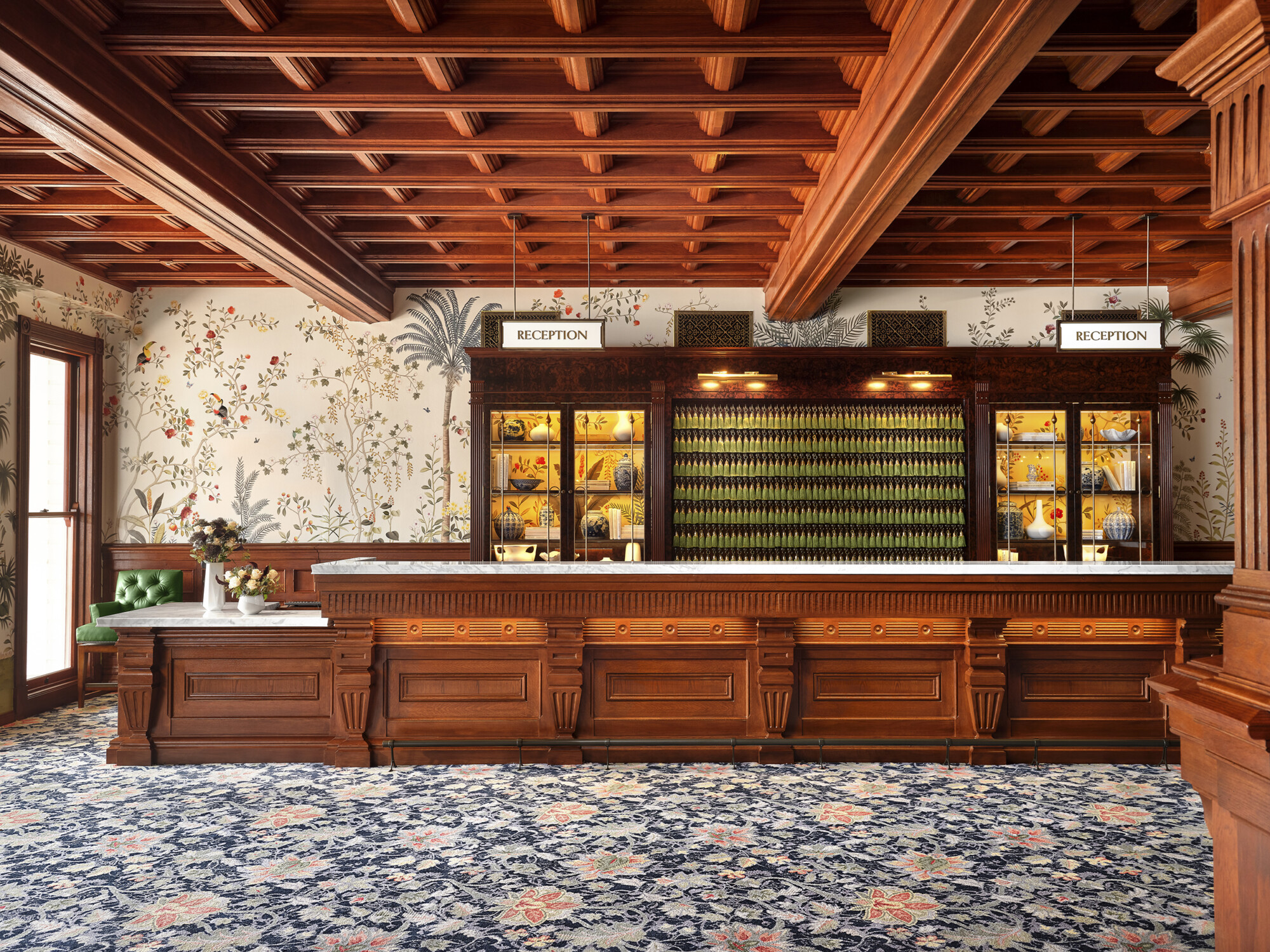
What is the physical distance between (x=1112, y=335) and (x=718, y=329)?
3.50 meters

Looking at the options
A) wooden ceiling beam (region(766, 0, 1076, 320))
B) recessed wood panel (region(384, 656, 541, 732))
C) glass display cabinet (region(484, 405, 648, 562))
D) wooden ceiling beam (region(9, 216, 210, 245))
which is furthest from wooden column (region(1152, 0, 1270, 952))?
wooden ceiling beam (region(9, 216, 210, 245))

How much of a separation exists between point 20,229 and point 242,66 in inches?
146

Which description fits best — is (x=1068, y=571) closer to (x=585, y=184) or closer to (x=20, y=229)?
(x=585, y=184)

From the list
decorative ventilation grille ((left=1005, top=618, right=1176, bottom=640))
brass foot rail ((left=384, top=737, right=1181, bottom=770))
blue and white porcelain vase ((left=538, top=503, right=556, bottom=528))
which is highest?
blue and white porcelain vase ((left=538, top=503, right=556, bottom=528))

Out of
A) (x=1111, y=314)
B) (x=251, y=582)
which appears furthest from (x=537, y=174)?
(x=1111, y=314)

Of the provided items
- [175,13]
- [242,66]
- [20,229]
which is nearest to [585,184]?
[242,66]

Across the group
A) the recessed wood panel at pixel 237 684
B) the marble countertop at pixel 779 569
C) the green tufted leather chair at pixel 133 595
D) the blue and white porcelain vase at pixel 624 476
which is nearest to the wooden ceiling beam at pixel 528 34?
the marble countertop at pixel 779 569

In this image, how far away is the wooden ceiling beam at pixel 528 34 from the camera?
11.4ft

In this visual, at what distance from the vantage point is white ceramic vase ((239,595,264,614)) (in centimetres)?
545

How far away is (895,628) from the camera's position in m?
5.23

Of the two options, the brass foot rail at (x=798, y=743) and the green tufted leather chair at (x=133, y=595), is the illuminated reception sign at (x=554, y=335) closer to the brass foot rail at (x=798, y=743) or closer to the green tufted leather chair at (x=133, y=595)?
the brass foot rail at (x=798, y=743)

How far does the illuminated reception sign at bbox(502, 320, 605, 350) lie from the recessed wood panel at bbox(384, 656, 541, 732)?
80.5 inches

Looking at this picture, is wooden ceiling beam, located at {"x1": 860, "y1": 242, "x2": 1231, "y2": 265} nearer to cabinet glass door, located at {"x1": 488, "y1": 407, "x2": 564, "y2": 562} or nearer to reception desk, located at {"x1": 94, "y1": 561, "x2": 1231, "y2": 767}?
reception desk, located at {"x1": 94, "y1": 561, "x2": 1231, "y2": 767}

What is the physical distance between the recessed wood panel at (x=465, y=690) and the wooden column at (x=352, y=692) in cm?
15
